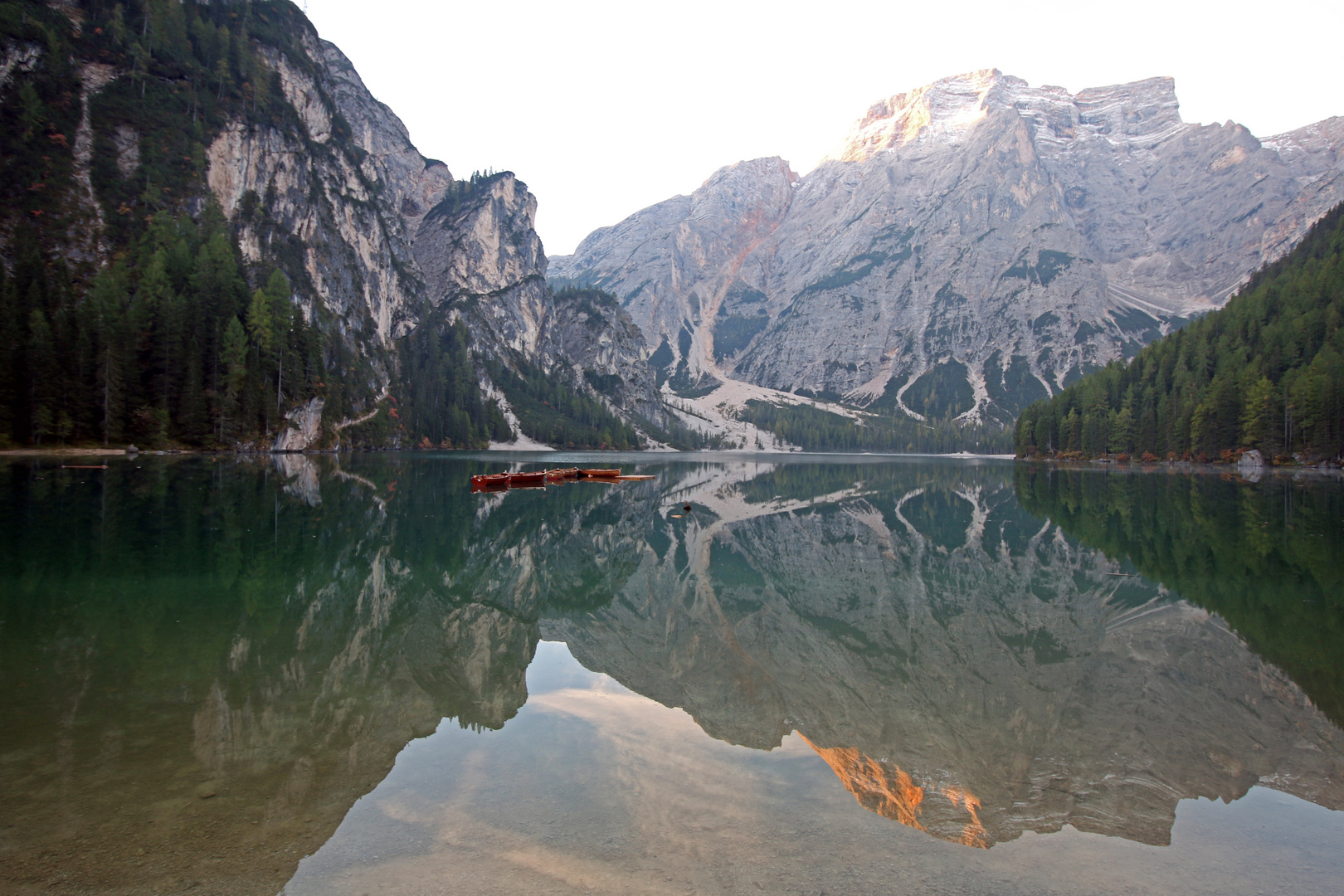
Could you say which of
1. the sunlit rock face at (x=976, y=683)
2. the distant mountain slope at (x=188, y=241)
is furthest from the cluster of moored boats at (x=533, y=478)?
the distant mountain slope at (x=188, y=241)

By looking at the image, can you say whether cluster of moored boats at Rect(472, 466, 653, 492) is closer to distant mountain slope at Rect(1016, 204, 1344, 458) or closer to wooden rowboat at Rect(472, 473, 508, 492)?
wooden rowboat at Rect(472, 473, 508, 492)

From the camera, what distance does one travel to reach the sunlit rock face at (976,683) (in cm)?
816

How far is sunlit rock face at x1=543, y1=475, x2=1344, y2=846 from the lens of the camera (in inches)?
321

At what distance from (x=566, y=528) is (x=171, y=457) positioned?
52699 mm

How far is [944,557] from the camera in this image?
2434cm

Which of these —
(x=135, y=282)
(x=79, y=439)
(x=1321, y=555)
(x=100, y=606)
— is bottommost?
(x=1321, y=555)

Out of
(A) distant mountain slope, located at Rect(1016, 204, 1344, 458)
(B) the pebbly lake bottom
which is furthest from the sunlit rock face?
(A) distant mountain slope, located at Rect(1016, 204, 1344, 458)

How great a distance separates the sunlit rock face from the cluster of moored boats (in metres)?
27.5

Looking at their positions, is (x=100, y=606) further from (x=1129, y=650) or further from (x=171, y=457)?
(x=171, y=457)

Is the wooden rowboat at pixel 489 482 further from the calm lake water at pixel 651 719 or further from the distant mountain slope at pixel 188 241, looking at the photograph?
the distant mountain slope at pixel 188 241

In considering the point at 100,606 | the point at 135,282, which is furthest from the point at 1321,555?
the point at 135,282

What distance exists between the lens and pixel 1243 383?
287 ft

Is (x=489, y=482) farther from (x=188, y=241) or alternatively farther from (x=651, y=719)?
(x=188, y=241)

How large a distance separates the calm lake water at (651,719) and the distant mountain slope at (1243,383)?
77.7m
